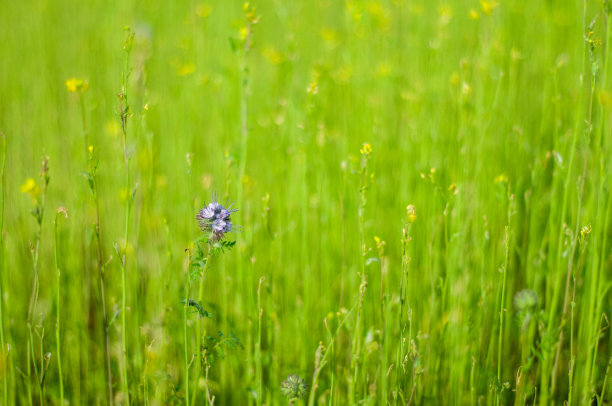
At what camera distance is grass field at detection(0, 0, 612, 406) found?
1281 millimetres

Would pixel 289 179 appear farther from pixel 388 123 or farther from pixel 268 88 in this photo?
pixel 268 88

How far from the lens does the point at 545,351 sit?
3.87 ft

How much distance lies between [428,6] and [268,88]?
1469 mm

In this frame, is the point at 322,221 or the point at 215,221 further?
the point at 322,221

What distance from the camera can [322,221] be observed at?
1.87 meters

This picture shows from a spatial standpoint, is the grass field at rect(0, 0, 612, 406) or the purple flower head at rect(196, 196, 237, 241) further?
the grass field at rect(0, 0, 612, 406)

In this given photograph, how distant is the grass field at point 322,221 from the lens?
1.28 meters

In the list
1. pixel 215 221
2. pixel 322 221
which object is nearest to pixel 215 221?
pixel 215 221

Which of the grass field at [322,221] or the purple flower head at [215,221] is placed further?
the grass field at [322,221]

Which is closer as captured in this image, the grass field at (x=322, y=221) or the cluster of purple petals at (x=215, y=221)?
the cluster of purple petals at (x=215, y=221)

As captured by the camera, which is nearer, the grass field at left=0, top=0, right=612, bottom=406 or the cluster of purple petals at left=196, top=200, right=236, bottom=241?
the cluster of purple petals at left=196, top=200, right=236, bottom=241

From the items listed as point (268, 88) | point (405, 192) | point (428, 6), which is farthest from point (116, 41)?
point (405, 192)

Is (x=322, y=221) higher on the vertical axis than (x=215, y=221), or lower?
higher

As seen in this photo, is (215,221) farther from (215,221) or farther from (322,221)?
(322,221)
